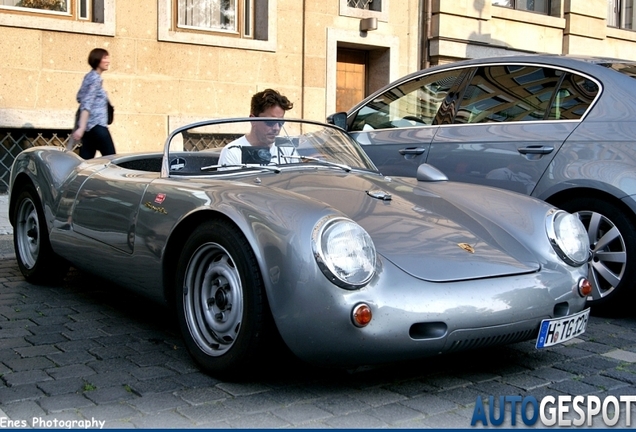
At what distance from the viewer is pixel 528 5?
46.2ft

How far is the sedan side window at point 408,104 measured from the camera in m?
5.93

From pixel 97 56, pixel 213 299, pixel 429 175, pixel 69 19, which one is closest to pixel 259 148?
pixel 429 175

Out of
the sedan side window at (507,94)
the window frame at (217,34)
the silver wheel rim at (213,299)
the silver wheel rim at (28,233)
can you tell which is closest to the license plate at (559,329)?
the silver wheel rim at (213,299)

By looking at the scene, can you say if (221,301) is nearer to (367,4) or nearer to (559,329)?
(559,329)

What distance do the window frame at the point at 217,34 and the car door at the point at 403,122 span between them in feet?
15.5

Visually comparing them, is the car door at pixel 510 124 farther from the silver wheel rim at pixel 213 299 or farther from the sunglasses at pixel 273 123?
the silver wheel rim at pixel 213 299

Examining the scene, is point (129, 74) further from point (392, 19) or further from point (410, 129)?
point (410, 129)

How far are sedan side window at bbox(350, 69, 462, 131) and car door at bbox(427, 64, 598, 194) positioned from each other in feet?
0.59

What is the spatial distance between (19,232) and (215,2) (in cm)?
610

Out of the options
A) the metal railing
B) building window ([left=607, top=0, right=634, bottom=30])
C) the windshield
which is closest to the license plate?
the windshield

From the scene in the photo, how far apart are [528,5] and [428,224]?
11507 millimetres

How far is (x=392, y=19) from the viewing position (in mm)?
12305

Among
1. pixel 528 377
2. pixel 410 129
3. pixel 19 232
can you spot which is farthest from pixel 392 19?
pixel 528 377

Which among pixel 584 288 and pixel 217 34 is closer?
pixel 584 288
